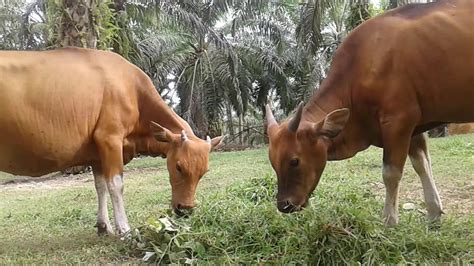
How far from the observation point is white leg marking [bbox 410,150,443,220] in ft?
17.8

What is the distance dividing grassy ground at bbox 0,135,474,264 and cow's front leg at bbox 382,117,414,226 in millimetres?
188

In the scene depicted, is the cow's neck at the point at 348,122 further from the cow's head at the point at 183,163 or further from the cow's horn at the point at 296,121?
the cow's head at the point at 183,163

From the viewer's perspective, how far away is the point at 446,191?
281 inches

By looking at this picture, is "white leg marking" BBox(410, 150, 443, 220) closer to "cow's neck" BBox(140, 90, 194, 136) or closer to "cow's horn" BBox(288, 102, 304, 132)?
"cow's horn" BBox(288, 102, 304, 132)

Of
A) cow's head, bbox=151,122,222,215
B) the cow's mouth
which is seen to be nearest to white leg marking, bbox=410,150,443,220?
the cow's mouth

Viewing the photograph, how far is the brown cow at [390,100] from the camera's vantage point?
4824 millimetres

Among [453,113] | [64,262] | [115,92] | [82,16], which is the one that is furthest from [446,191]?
[82,16]

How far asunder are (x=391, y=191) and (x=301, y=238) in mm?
1021

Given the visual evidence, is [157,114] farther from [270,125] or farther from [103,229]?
[270,125]

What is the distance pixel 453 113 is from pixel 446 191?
2.47m

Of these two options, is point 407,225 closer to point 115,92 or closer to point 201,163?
point 201,163

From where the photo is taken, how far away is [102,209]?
6094 mm

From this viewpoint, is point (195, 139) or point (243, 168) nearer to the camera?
point (195, 139)

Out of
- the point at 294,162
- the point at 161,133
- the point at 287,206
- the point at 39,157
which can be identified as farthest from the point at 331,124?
the point at 39,157
